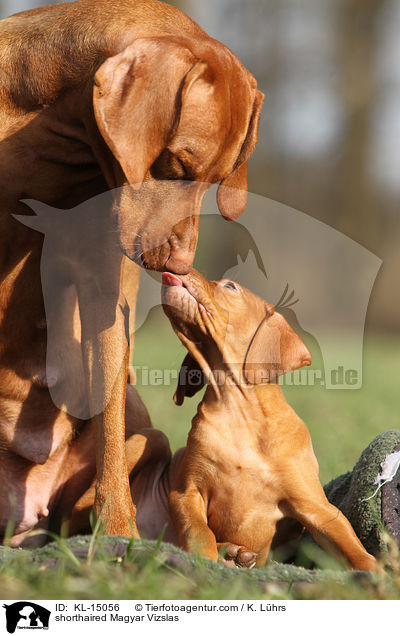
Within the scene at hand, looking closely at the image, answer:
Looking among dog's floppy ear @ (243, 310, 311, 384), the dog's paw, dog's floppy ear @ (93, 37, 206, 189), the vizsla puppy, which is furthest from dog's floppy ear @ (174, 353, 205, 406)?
dog's floppy ear @ (93, 37, 206, 189)

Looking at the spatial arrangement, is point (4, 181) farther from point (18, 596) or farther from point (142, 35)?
point (18, 596)

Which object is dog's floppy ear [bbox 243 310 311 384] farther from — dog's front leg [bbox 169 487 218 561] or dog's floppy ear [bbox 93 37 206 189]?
dog's floppy ear [bbox 93 37 206 189]

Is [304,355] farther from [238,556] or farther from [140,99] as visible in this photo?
[140,99]

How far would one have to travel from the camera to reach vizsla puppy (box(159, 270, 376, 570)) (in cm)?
260

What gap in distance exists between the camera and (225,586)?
1.63 m

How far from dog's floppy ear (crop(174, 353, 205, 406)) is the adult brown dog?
28cm

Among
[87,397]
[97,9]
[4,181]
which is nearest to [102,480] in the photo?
[87,397]

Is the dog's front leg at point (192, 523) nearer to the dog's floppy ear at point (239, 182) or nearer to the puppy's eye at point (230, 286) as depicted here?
the puppy's eye at point (230, 286)

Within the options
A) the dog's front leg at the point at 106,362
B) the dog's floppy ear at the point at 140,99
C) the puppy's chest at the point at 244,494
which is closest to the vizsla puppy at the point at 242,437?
the puppy's chest at the point at 244,494

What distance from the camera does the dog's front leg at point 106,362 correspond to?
2518 mm

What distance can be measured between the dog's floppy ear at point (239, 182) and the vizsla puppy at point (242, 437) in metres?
0.30
